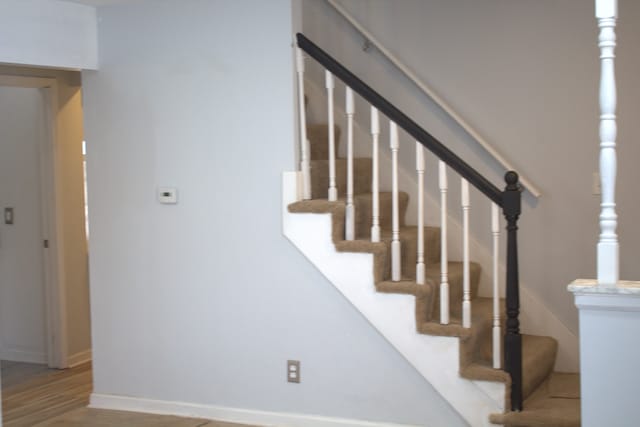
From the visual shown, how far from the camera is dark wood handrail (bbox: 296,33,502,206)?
12.8ft

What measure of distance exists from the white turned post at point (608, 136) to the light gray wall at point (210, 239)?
143 centimetres

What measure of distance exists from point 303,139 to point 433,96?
896 millimetres

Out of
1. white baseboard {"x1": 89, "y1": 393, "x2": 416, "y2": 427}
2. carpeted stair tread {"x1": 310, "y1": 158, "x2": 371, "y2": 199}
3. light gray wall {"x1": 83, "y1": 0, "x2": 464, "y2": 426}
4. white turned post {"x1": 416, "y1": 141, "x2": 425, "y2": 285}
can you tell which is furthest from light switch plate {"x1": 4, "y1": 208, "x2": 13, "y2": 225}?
white turned post {"x1": 416, "y1": 141, "x2": 425, "y2": 285}

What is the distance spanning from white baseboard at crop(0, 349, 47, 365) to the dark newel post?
357 centimetres

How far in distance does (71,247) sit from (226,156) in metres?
Result: 1.98

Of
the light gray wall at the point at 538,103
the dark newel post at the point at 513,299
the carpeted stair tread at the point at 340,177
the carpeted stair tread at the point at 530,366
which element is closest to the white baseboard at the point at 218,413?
the carpeted stair tread at the point at 530,366

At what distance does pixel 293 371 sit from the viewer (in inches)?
176

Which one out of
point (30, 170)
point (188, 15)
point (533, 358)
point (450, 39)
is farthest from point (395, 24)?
point (30, 170)

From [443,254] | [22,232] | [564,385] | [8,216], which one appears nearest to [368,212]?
[443,254]

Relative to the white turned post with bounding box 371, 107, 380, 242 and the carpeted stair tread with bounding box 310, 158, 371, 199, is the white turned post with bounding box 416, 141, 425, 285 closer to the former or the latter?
the white turned post with bounding box 371, 107, 380, 242

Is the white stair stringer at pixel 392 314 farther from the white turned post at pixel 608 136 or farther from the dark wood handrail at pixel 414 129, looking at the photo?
the white turned post at pixel 608 136

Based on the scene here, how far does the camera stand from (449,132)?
4.88 m

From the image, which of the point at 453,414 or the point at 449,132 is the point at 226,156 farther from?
the point at 453,414

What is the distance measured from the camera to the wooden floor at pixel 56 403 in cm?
466
